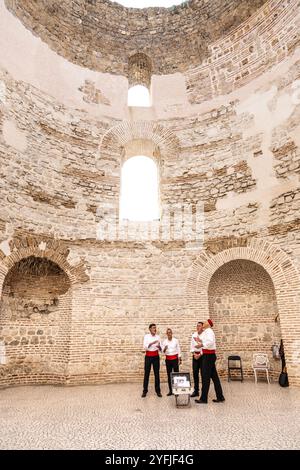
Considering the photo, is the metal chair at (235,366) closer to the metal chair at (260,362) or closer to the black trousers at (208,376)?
the metal chair at (260,362)

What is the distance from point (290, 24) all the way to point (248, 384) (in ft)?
32.1

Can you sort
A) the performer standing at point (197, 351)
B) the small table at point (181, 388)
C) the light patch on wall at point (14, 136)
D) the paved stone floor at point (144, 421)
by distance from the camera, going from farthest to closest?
the light patch on wall at point (14, 136), the performer standing at point (197, 351), the small table at point (181, 388), the paved stone floor at point (144, 421)

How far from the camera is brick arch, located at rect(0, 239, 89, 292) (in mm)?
6629

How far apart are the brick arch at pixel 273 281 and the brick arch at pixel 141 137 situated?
3.58 m

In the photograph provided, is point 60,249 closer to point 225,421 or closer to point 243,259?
point 243,259

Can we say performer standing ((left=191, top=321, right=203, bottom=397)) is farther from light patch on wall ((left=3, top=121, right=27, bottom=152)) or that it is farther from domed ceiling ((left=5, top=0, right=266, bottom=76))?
domed ceiling ((left=5, top=0, right=266, bottom=76))

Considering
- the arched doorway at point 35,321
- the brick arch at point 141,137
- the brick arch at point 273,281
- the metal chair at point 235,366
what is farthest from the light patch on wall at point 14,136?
the metal chair at point 235,366

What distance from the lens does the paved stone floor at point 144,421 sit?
3.12m

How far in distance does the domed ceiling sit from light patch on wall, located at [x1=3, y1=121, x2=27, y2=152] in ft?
12.1

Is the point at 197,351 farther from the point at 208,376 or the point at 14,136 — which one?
the point at 14,136

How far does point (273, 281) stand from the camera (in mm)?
7031

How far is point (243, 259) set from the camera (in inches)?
297

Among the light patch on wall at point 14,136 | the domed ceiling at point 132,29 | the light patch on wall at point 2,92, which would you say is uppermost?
the domed ceiling at point 132,29

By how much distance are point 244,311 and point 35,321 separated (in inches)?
213
